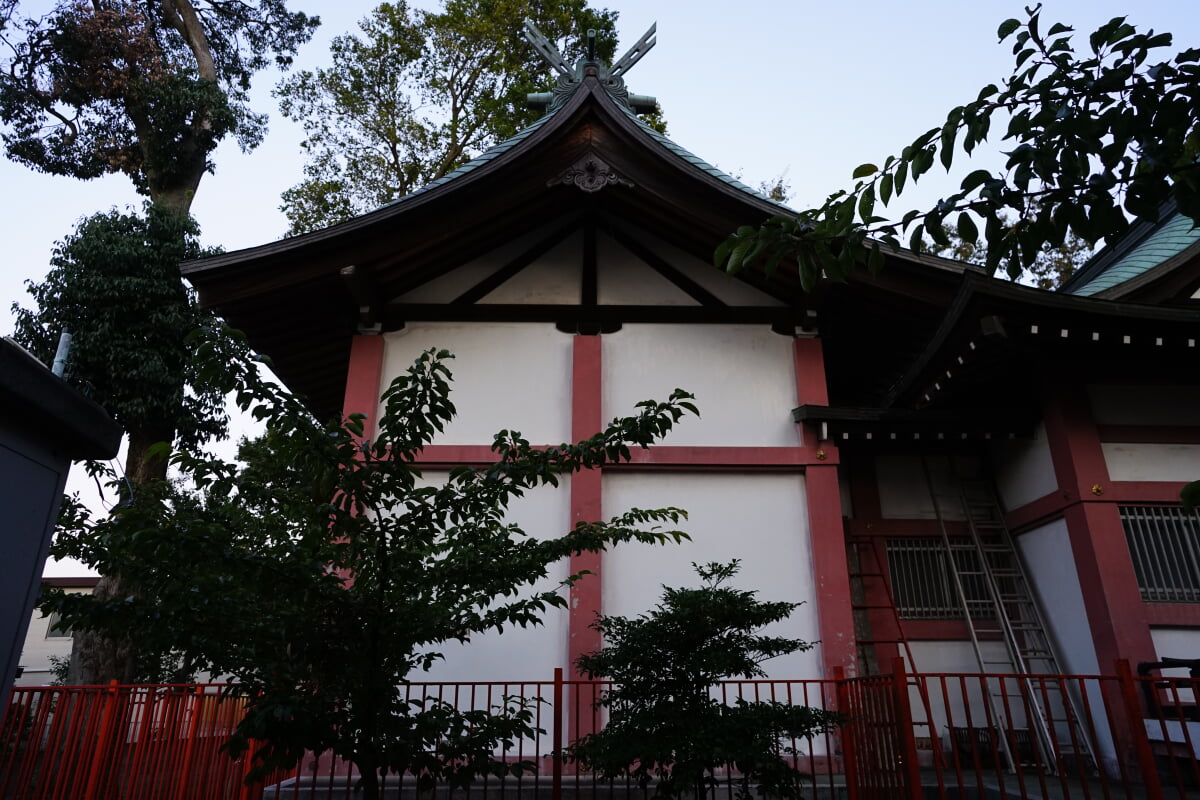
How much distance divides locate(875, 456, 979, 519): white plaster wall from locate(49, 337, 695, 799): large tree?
5.17 m

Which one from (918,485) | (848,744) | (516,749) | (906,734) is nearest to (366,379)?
(516,749)

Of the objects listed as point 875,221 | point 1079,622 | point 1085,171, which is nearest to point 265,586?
point 875,221

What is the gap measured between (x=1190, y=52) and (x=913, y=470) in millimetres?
6363

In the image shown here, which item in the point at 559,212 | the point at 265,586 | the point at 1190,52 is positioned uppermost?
the point at 559,212

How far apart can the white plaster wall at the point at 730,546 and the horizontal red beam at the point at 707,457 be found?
0.13m

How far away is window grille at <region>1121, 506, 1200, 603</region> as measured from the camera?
640 centimetres

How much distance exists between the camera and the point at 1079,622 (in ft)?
22.0

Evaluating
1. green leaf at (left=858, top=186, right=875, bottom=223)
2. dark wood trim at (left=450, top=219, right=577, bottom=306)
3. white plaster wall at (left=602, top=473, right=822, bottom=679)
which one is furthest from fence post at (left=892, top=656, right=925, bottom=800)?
dark wood trim at (left=450, top=219, right=577, bottom=306)

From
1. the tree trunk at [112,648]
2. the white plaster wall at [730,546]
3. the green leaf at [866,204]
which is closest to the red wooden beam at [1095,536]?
the white plaster wall at [730,546]

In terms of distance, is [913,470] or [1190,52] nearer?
[1190,52]

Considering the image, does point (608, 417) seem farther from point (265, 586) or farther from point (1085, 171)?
point (1085, 171)

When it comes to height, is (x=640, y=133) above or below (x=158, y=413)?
above

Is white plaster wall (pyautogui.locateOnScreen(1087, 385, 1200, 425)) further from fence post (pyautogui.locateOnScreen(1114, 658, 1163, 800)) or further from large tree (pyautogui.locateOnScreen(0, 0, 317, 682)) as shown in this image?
large tree (pyautogui.locateOnScreen(0, 0, 317, 682))

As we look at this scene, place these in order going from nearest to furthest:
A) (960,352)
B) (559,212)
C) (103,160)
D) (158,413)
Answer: (960,352) → (559,212) → (158,413) → (103,160)
